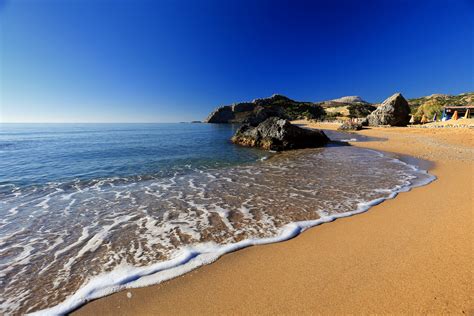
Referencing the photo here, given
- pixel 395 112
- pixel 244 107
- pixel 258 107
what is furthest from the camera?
pixel 244 107

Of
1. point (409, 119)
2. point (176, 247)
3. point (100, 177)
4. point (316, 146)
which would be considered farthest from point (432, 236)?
point (409, 119)

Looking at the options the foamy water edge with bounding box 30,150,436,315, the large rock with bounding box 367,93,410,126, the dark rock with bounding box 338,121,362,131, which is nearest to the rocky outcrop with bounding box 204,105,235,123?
the dark rock with bounding box 338,121,362,131

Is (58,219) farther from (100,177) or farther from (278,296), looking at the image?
(278,296)

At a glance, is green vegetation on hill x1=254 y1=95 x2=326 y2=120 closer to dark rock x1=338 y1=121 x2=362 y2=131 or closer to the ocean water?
dark rock x1=338 y1=121 x2=362 y2=131

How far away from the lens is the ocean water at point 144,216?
12.0 ft

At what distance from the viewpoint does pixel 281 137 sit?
67.3 ft

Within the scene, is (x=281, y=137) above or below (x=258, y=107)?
below

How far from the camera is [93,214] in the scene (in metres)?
6.43

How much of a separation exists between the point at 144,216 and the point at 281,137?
16.2 m

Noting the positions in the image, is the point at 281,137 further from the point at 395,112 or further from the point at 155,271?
the point at 395,112

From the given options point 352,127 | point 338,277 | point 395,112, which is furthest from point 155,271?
point 395,112

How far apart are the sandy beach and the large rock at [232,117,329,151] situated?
15510 millimetres

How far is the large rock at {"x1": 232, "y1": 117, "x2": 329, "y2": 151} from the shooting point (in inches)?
806

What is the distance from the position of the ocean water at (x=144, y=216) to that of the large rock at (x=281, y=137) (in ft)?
27.2
